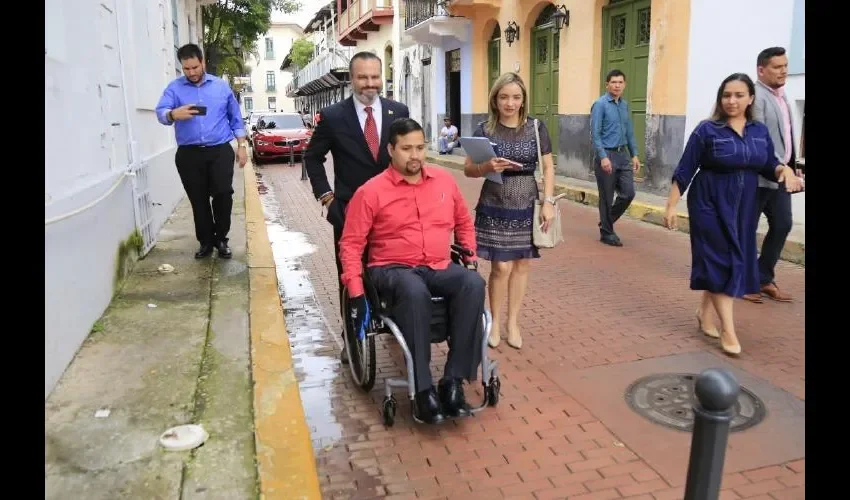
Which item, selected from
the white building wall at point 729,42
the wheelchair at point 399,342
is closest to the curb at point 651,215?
the white building wall at point 729,42

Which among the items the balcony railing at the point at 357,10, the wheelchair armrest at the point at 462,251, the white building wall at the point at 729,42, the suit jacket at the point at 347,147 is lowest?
the wheelchair armrest at the point at 462,251

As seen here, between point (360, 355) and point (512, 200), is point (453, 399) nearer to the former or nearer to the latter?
point (360, 355)

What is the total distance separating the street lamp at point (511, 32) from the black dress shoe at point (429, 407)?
14.7 m

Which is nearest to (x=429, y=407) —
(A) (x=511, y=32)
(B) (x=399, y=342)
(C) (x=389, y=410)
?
(C) (x=389, y=410)

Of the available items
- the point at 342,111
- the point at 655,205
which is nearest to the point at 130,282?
the point at 342,111

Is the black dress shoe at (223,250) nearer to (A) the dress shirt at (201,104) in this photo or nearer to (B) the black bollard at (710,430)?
(A) the dress shirt at (201,104)

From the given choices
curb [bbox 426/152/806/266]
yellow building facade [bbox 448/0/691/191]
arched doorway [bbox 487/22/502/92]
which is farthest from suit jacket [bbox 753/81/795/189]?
arched doorway [bbox 487/22/502/92]

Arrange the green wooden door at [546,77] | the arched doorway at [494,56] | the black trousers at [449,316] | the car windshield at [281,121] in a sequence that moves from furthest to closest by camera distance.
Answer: the car windshield at [281,121]
the arched doorway at [494,56]
the green wooden door at [546,77]
the black trousers at [449,316]

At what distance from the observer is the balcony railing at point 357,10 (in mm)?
28906

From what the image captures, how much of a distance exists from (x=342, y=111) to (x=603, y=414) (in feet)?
7.74

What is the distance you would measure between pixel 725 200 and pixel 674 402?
145 centimetres

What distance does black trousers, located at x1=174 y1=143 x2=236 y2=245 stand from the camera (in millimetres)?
6086

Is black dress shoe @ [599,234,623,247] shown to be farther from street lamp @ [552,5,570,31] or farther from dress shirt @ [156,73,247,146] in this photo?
street lamp @ [552,5,570,31]
